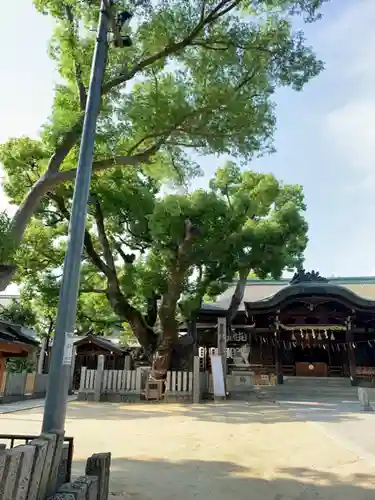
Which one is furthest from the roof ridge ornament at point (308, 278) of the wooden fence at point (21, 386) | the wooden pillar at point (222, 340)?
the wooden fence at point (21, 386)

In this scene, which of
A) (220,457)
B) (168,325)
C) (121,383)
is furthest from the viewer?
(168,325)

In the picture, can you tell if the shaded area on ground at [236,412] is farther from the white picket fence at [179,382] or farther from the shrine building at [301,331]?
the shrine building at [301,331]

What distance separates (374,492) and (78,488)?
10.5ft

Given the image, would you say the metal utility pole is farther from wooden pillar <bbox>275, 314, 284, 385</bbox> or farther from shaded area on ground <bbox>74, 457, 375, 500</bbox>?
wooden pillar <bbox>275, 314, 284, 385</bbox>

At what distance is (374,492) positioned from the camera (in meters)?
4.25

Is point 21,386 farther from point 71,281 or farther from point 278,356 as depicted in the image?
point 71,281

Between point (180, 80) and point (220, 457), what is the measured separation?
7.89m

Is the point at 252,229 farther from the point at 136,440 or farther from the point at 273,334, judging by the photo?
the point at 136,440

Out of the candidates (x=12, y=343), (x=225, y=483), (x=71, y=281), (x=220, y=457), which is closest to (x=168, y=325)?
(x=220, y=457)

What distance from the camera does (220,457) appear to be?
5.90 m

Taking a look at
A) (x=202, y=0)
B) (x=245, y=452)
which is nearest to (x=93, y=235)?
(x=202, y=0)

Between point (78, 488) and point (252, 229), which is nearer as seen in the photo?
point (78, 488)

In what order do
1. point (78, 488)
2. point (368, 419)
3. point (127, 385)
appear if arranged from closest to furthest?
1. point (78, 488)
2. point (368, 419)
3. point (127, 385)

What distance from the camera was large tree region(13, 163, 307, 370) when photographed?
629 inches
